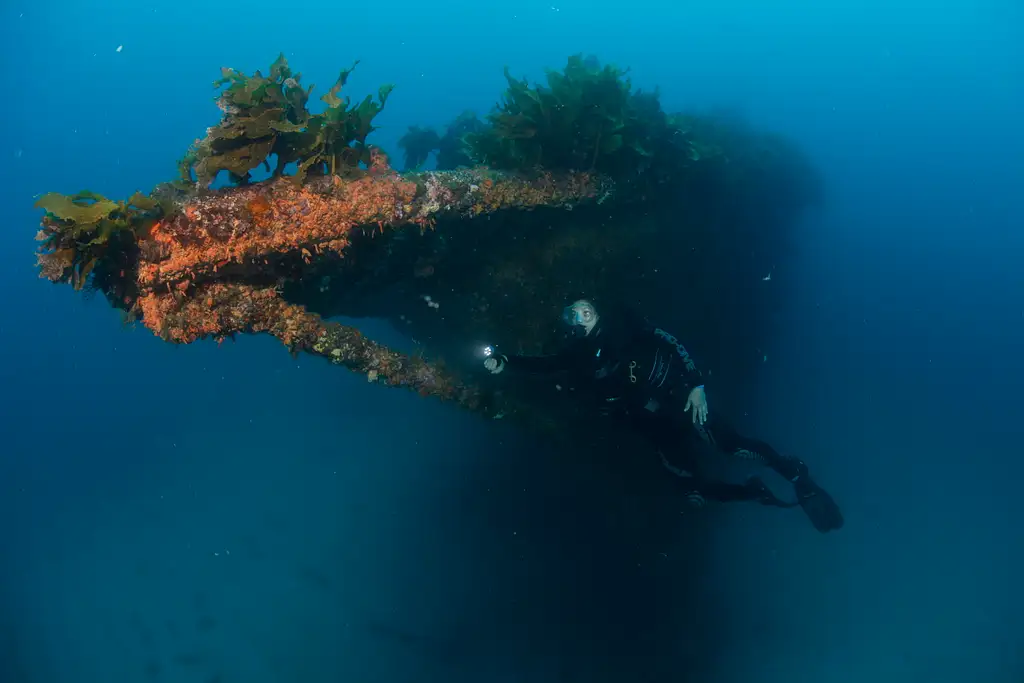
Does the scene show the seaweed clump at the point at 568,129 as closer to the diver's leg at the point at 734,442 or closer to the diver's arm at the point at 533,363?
the diver's arm at the point at 533,363

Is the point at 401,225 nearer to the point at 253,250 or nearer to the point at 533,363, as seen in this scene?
the point at 253,250

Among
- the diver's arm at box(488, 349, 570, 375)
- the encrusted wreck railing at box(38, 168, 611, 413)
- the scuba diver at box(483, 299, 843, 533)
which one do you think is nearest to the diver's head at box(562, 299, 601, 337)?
the scuba diver at box(483, 299, 843, 533)

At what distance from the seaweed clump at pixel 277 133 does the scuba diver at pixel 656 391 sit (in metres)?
2.41

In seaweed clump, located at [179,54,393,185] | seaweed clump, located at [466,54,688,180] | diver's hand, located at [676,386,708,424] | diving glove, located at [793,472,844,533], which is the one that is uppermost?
seaweed clump, located at [466,54,688,180]

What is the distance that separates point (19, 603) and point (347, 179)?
2625cm

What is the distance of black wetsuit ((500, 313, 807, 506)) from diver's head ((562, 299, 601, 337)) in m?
0.08

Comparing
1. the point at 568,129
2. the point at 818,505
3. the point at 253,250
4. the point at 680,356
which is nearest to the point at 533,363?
the point at 680,356

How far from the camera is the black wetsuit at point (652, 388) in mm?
6215

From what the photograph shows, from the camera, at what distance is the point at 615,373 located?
650 cm

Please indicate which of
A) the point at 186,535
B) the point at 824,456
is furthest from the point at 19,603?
the point at 824,456

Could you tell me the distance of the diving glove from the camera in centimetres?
776

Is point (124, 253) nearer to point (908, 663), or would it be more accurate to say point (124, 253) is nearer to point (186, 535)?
point (908, 663)

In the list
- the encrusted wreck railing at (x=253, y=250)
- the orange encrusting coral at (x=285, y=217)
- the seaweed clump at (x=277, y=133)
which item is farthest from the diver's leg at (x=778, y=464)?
the seaweed clump at (x=277, y=133)

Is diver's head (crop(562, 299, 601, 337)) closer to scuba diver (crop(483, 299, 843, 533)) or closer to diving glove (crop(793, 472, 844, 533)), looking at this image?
scuba diver (crop(483, 299, 843, 533))
